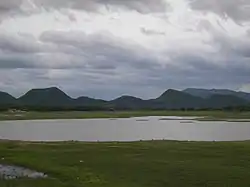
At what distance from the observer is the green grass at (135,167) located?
→ 29.3 m

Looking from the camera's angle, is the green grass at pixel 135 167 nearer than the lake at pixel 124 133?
Yes

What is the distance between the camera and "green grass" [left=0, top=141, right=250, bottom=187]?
1154 inches

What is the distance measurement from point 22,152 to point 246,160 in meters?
21.4

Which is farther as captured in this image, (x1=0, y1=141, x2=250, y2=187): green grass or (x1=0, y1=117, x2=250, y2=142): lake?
(x1=0, y1=117, x2=250, y2=142): lake

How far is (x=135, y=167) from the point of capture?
35.1 m

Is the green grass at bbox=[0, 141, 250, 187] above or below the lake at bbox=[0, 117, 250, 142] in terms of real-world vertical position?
below

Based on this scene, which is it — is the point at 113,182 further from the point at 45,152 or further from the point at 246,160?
the point at 45,152

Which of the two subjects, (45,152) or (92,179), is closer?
(92,179)

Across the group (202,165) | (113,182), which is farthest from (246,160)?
(113,182)

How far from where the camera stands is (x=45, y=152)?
45.8 m

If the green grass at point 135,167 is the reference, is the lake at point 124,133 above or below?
above

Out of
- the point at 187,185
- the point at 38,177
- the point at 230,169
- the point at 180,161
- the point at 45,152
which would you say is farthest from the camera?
the point at 45,152

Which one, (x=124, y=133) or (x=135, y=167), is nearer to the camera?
(x=135, y=167)

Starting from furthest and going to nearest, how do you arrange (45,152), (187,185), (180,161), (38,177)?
(45,152) < (180,161) < (38,177) < (187,185)
